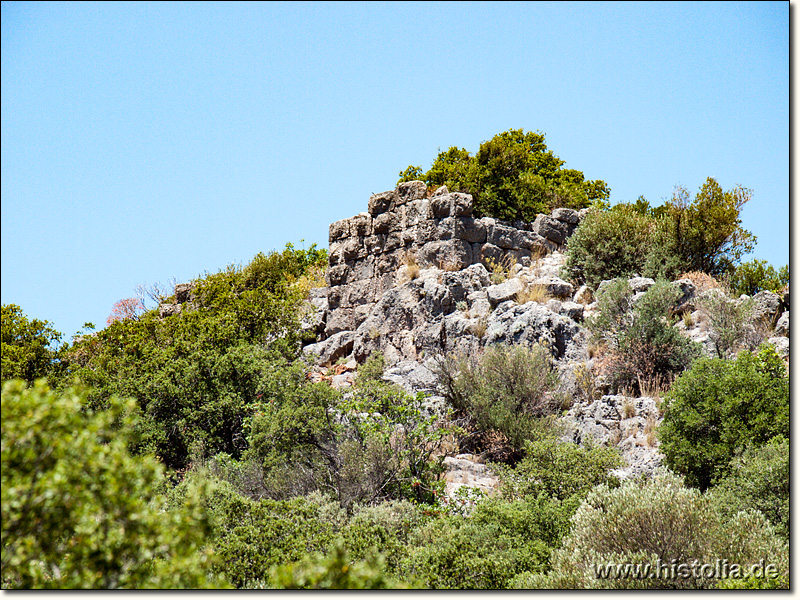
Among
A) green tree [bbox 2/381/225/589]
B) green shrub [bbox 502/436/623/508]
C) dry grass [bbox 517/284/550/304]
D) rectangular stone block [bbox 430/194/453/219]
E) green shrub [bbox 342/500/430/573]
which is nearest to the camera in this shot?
green tree [bbox 2/381/225/589]

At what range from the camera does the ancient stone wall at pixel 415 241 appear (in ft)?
64.3

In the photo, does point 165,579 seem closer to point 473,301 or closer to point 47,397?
point 47,397

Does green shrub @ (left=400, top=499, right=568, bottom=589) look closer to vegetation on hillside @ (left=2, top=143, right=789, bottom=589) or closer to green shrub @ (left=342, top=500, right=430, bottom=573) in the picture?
vegetation on hillside @ (left=2, top=143, right=789, bottom=589)

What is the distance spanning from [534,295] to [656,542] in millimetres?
10136

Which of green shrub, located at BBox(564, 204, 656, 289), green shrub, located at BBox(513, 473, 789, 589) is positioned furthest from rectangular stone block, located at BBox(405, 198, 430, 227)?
green shrub, located at BBox(513, 473, 789, 589)

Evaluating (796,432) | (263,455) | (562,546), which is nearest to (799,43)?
(796,432)

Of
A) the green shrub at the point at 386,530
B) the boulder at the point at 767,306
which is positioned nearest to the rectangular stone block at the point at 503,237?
the boulder at the point at 767,306

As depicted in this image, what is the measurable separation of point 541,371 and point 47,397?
1173 cm

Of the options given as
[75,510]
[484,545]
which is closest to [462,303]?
[484,545]

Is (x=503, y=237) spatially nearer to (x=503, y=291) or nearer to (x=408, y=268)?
(x=408, y=268)

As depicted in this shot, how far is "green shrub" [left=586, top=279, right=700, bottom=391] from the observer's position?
556 inches

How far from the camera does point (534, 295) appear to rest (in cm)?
1683

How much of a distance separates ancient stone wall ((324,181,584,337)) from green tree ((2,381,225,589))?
1598 cm

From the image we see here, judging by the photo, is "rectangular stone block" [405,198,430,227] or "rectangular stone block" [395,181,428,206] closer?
"rectangular stone block" [405,198,430,227]
